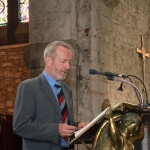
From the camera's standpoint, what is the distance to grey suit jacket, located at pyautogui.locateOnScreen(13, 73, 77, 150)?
2877 mm

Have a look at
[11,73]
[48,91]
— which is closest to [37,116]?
[48,91]

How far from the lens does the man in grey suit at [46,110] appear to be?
9.43 ft

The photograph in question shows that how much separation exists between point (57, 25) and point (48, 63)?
7.58 feet

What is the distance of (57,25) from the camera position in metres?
5.40

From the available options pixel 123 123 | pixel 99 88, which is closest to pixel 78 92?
pixel 99 88

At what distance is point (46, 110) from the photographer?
3.00 metres

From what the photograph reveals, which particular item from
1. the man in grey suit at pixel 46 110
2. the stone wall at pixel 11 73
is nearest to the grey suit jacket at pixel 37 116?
the man in grey suit at pixel 46 110

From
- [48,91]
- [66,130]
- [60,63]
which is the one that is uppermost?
[60,63]

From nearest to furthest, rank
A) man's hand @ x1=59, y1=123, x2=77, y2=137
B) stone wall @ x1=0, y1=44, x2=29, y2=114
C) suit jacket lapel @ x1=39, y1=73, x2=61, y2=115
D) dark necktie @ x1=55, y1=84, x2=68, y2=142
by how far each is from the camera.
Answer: man's hand @ x1=59, y1=123, x2=77, y2=137, suit jacket lapel @ x1=39, y1=73, x2=61, y2=115, dark necktie @ x1=55, y1=84, x2=68, y2=142, stone wall @ x1=0, y1=44, x2=29, y2=114

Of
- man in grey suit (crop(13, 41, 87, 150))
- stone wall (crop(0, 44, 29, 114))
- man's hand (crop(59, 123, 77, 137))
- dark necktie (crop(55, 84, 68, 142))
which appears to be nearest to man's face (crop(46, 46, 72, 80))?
man in grey suit (crop(13, 41, 87, 150))

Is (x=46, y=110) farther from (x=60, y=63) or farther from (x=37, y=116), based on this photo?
(x=60, y=63)

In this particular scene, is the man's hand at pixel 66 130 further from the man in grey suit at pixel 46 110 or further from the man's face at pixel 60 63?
the man's face at pixel 60 63

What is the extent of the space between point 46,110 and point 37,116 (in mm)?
75

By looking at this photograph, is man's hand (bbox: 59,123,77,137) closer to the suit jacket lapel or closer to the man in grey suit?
the man in grey suit
